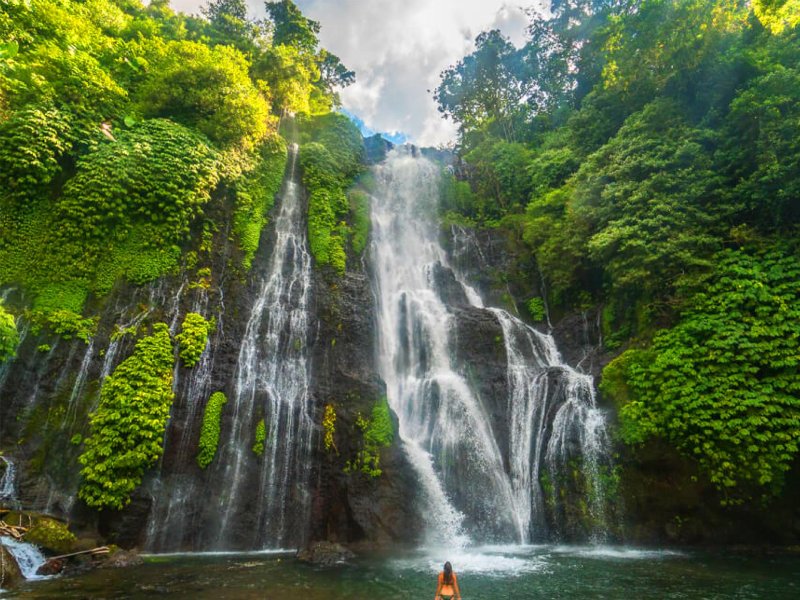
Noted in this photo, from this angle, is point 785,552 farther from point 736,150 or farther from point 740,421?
point 736,150

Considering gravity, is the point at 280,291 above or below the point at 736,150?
below

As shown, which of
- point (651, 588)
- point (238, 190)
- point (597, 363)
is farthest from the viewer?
point (238, 190)

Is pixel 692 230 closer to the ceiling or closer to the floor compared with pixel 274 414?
closer to the ceiling

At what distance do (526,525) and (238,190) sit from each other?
15530 millimetres

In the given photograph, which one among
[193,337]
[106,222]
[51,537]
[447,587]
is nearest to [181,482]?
[51,537]

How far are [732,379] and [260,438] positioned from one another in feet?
40.7

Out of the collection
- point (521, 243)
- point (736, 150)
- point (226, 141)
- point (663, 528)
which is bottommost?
point (663, 528)

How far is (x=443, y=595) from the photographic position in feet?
20.1

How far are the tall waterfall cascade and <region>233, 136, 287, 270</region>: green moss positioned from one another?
525 centimetres

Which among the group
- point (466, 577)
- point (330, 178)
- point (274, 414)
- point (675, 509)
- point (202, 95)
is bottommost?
point (466, 577)

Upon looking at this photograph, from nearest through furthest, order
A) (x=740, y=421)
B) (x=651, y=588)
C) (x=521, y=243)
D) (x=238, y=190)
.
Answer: (x=651, y=588), (x=740, y=421), (x=238, y=190), (x=521, y=243)

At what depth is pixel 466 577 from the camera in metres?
8.34

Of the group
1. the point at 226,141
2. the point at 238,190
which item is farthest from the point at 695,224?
the point at 226,141

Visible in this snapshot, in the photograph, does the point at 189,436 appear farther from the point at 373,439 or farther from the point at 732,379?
the point at 732,379
